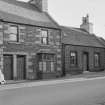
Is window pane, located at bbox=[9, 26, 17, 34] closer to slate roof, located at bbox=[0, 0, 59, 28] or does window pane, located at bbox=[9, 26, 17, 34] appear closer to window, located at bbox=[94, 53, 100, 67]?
slate roof, located at bbox=[0, 0, 59, 28]

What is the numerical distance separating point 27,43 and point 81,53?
9.59 m

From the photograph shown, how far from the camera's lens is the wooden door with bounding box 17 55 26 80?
18.3 metres

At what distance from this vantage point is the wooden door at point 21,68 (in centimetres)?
1830

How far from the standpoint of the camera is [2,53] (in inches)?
664

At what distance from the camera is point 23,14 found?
20.7 meters

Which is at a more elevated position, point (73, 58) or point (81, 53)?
point (81, 53)

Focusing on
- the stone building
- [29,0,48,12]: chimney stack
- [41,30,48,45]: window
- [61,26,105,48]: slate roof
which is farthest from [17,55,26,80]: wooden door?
[29,0,48,12]: chimney stack

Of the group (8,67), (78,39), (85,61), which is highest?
(78,39)

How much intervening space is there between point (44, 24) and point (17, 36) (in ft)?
13.4

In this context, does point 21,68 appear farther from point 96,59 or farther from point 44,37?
point 96,59

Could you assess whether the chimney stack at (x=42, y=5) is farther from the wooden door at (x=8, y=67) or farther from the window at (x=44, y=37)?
the wooden door at (x=8, y=67)

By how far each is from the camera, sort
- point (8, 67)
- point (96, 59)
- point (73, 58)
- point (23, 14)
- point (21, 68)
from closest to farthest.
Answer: point (8, 67), point (21, 68), point (23, 14), point (73, 58), point (96, 59)

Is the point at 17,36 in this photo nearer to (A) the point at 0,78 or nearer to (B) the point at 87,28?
(A) the point at 0,78

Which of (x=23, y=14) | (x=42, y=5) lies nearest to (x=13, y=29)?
(x=23, y=14)
